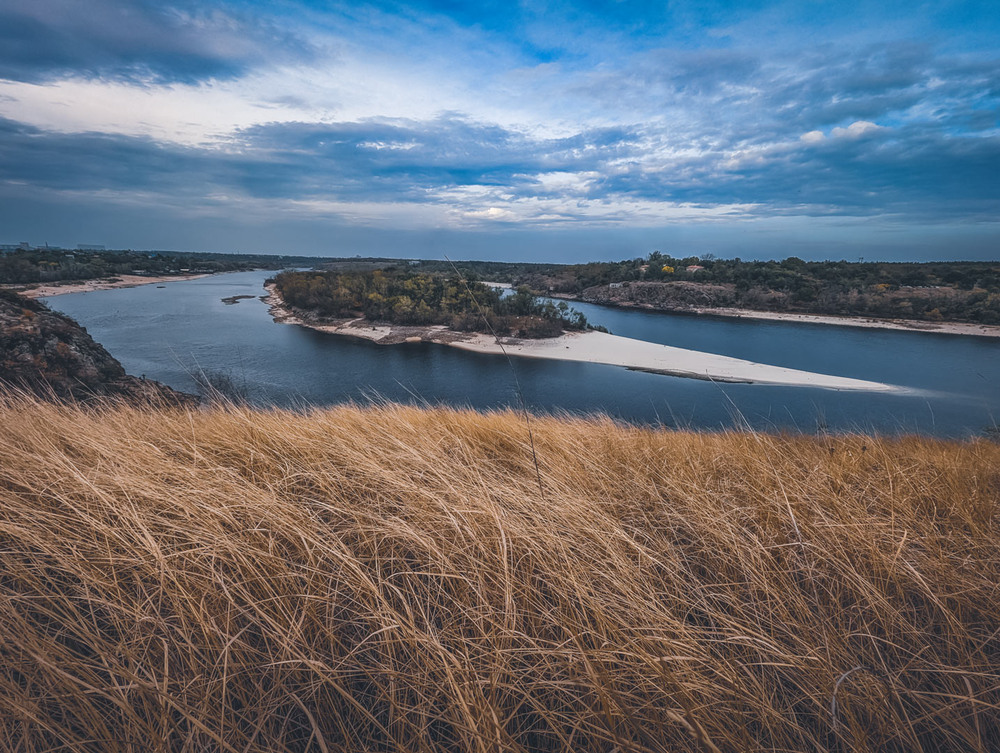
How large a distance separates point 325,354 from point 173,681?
23.4 metres

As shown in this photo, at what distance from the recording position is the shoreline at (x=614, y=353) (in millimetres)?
18953

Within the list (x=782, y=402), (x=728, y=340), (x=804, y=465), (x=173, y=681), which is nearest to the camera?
(x=173, y=681)

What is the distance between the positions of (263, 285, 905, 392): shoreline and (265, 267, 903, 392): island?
0.17 feet

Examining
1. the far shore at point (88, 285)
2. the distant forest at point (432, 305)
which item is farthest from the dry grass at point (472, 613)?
the far shore at point (88, 285)

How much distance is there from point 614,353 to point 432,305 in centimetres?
1501

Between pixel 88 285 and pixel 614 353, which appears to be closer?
pixel 614 353

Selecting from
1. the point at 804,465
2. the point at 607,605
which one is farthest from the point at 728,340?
the point at 607,605

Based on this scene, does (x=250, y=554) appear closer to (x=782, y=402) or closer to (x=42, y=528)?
(x=42, y=528)

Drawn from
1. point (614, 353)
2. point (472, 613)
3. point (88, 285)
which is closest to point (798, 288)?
point (614, 353)

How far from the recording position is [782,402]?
16188 millimetres

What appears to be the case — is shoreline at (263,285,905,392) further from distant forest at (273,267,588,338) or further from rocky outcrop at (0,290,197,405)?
rocky outcrop at (0,290,197,405)

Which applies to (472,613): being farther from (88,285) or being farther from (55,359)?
(88,285)

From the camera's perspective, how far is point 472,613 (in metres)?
1.22

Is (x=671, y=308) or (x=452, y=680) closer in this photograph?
(x=452, y=680)
